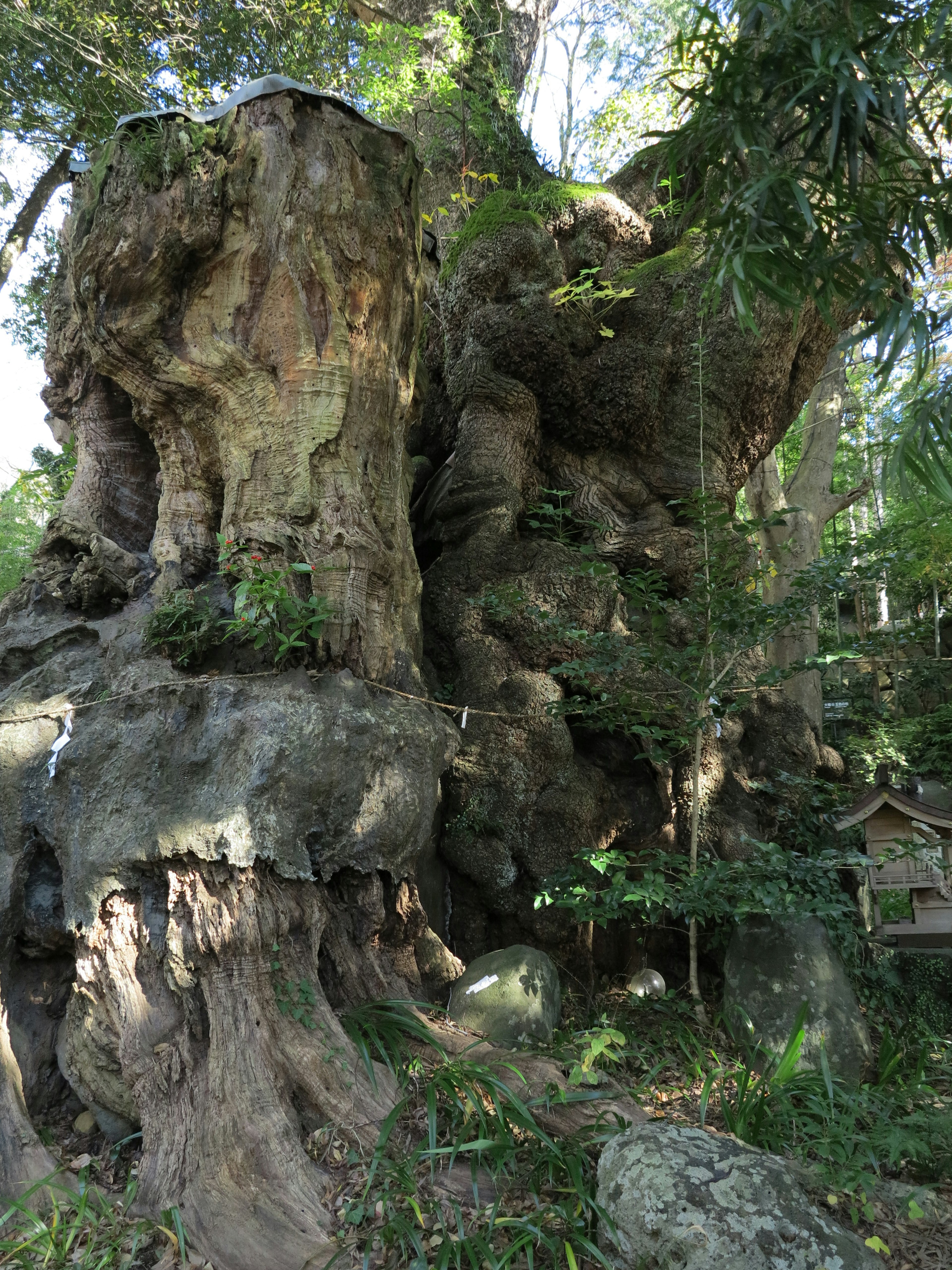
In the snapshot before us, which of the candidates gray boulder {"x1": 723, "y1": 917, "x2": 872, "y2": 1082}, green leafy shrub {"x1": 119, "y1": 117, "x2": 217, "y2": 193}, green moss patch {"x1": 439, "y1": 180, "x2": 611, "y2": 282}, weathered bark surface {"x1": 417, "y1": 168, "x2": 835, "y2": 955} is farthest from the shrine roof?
green leafy shrub {"x1": 119, "y1": 117, "x2": 217, "y2": 193}

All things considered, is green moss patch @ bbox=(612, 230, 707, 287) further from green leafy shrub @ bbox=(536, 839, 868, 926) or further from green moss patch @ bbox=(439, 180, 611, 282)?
green leafy shrub @ bbox=(536, 839, 868, 926)

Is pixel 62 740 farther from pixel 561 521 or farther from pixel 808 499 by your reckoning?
pixel 808 499

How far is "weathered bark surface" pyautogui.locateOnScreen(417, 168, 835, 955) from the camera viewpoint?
16.0 feet

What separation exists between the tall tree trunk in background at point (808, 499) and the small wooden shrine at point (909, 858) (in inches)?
173

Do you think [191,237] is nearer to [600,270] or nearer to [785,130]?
[785,130]

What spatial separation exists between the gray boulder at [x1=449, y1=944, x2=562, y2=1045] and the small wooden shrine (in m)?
2.31

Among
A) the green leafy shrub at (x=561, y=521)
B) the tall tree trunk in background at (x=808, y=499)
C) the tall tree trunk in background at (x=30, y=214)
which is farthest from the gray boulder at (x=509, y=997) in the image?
the tall tree trunk in background at (x=30, y=214)

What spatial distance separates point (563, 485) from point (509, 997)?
11.7 feet

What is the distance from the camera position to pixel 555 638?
4898 millimetres

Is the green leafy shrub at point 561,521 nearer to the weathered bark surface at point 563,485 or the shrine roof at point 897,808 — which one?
the weathered bark surface at point 563,485

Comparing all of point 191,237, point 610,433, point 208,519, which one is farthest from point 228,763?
point 610,433

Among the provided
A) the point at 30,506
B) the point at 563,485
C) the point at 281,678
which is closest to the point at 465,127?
the point at 563,485

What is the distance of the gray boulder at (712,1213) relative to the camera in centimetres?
239

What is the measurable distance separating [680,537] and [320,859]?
3.37 m
